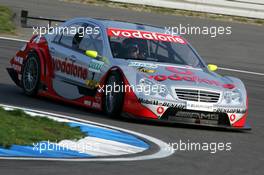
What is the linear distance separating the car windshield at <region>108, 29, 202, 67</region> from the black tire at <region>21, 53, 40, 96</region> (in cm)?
145

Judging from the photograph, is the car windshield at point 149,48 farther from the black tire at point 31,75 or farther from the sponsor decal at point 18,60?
the sponsor decal at point 18,60

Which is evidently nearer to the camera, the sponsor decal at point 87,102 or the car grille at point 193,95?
the car grille at point 193,95

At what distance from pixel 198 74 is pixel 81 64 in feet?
5.60

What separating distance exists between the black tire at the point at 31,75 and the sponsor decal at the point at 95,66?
137 cm

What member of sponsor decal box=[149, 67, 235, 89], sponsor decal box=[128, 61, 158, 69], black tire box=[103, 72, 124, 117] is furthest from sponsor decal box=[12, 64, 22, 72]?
sponsor decal box=[149, 67, 235, 89]

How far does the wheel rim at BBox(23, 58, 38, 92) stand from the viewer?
14.4 meters

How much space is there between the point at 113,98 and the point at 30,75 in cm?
244

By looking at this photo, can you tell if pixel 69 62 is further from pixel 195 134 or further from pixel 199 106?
pixel 195 134

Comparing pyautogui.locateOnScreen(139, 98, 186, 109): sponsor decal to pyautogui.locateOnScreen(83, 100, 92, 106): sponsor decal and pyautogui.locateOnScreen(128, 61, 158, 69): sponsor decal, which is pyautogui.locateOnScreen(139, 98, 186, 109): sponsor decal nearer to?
pyautogui.locateOnScreen(128, 61, 158, 69): sponsor decal

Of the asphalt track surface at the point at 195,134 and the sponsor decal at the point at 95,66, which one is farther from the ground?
the sponsor decal at the point at 95,66

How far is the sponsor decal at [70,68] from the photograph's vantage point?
44.0 feet

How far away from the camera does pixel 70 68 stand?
1366cm

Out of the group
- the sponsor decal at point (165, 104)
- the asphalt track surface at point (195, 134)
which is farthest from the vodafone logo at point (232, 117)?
the sponsor decal at point (165, 104)

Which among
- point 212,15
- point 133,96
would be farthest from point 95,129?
point 212,15
